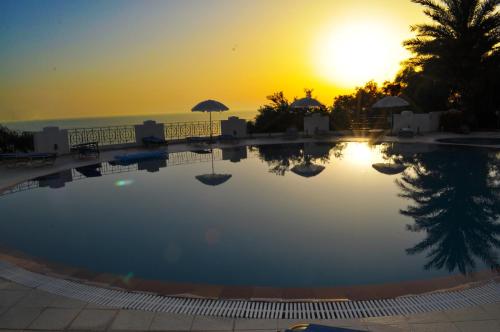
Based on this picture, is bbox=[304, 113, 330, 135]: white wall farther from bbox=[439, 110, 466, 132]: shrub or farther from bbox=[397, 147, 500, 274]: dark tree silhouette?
bbox=[397, 147, 500, 274]: dark tree silhouette

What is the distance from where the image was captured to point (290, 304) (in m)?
4.17

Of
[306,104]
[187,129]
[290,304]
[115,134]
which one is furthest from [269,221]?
[187,129]

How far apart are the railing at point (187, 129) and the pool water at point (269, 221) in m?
8.38

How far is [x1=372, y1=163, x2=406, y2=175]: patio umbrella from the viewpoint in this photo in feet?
38.2

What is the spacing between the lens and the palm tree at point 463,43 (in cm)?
2030

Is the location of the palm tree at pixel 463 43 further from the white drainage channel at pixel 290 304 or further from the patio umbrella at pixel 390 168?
the white drainage channel at pixel 290 304

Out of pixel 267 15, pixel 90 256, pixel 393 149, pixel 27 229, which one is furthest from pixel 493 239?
pixel 267 15

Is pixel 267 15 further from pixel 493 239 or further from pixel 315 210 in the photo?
pixel 493 239

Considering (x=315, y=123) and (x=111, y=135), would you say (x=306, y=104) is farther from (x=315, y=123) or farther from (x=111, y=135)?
(x=111, y=135)

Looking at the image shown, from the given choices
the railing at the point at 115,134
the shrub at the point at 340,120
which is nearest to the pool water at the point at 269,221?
the railing at the point at 115,134

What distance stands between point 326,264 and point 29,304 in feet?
13.4

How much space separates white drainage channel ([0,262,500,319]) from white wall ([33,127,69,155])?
13.3 metres

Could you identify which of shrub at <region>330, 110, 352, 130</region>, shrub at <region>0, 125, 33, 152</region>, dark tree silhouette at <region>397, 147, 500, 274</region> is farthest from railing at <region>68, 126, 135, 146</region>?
dark tree silhouette at <region>397, 147, 500, 274</region>

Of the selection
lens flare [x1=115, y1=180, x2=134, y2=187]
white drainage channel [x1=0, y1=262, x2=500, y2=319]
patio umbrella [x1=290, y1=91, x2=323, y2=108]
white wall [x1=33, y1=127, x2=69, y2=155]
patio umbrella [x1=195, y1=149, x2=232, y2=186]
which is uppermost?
patio umbrella [x1=290, y1=91, x2=323, y2=108]
